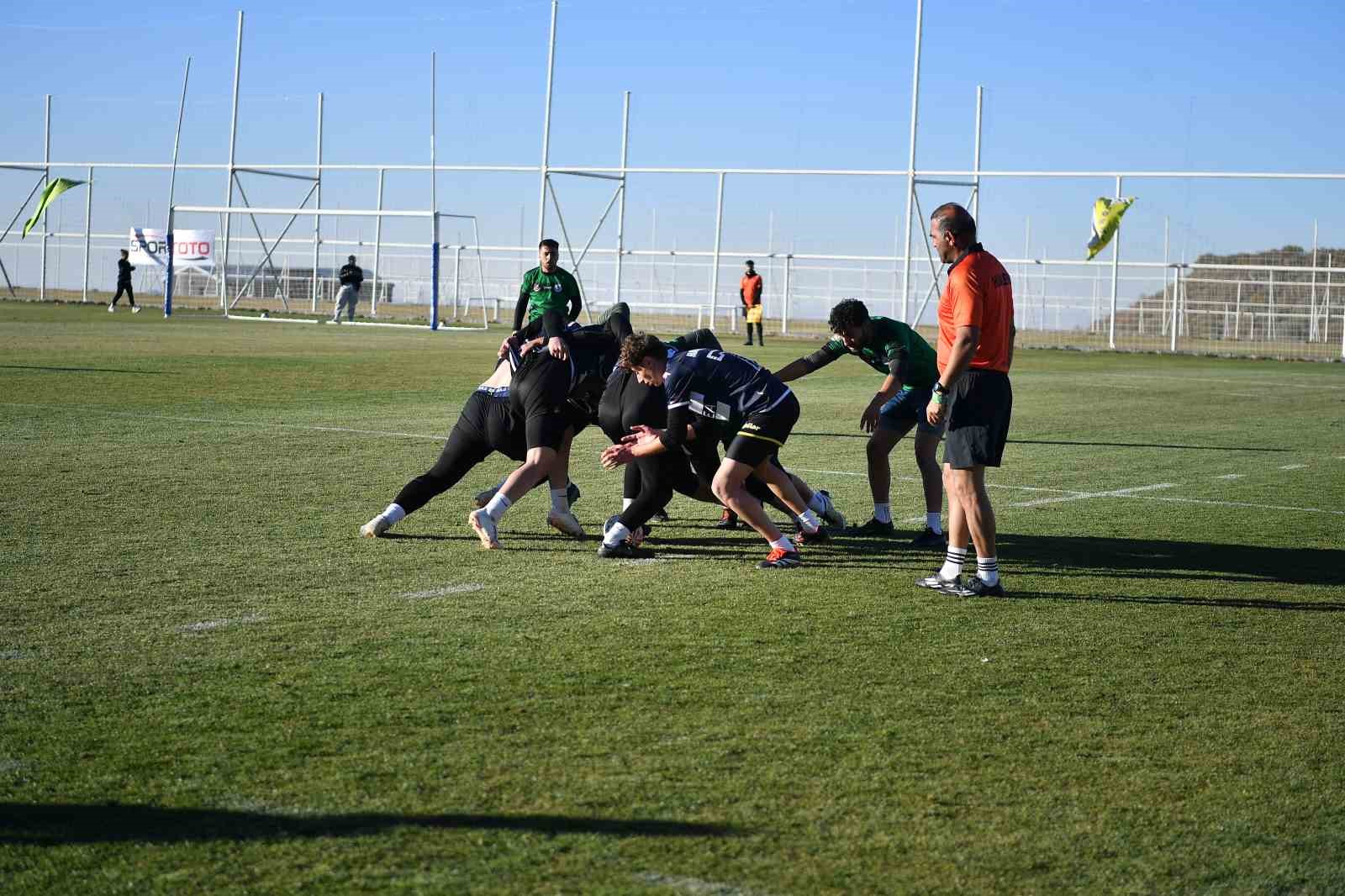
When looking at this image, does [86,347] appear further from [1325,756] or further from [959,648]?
[1325,756]

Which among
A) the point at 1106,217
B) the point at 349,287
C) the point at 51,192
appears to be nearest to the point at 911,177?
Result: the point at 1106,217

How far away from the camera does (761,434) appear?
7914mm

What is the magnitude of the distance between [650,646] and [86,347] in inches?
825

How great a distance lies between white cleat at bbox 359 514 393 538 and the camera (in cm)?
837

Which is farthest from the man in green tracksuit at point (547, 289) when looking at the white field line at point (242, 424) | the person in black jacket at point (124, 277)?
the person in black jacket at point (124, 277)

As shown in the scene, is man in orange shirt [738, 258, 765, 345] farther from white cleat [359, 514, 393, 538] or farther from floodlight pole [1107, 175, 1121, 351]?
white cleat [359, 514, 393, 538]

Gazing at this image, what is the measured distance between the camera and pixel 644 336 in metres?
7.83

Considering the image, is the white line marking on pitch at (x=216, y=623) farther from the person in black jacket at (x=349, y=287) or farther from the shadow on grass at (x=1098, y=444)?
Result: the person in black jacket at (x=349, y=287)

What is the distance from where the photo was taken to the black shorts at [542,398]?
840 centimetres

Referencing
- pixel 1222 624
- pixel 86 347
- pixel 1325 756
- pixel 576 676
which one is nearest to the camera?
pixel 1325 756

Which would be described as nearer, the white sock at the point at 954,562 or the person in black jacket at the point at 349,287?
the white sock at the point at 954,562

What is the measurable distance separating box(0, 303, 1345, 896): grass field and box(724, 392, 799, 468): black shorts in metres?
0.62

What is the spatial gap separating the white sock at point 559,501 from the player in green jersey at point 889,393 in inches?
59.3

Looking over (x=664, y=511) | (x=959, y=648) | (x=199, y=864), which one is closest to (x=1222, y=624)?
(x=959, y=648)
